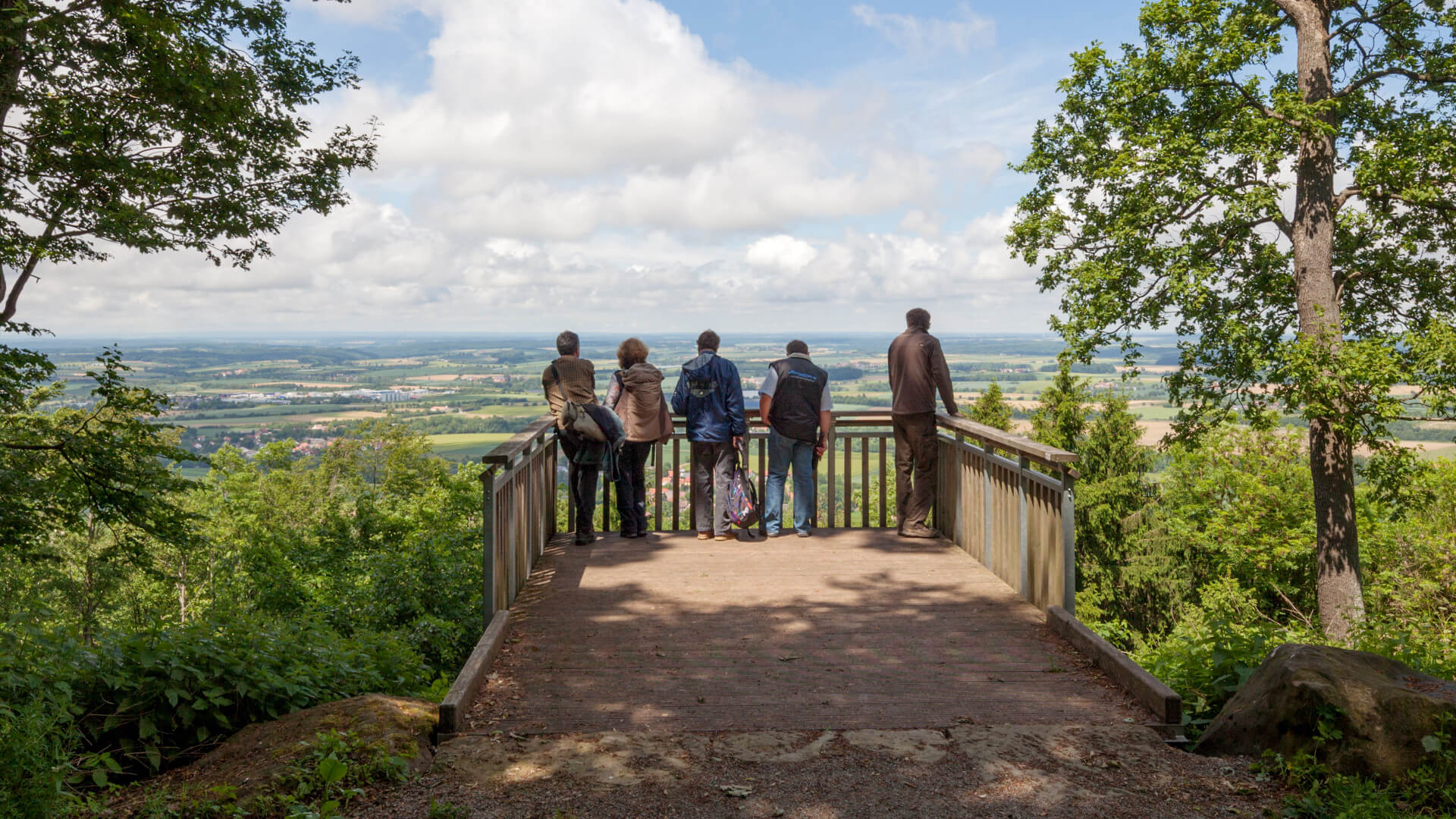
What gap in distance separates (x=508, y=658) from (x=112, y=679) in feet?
5.86

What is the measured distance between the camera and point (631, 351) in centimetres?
732

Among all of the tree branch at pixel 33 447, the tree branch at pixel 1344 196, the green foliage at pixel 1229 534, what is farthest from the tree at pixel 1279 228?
the tree branch at pixel 33 447

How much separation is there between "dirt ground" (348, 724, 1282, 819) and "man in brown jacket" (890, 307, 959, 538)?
373 centimetres

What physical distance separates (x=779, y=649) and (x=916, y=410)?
2978 millimetres

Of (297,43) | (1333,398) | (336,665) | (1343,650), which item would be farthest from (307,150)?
(1333,398)

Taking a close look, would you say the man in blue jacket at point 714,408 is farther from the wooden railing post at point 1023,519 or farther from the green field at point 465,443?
the green field at point 465,443

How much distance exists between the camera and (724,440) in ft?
24.2

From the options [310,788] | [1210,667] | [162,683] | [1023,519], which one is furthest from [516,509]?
[1210,667]

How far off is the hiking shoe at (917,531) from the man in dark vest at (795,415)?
3.01 feet

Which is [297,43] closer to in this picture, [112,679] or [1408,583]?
[112,679]

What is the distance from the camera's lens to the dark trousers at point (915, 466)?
7.32 metres

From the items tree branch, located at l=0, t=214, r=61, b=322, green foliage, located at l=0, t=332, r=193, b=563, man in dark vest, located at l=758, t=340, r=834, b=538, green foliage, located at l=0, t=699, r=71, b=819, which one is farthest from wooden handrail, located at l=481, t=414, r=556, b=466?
tree branch, located at l=0, t=214, r=61, b=322

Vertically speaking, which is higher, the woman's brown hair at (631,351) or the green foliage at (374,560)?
the woman's brown hair at (631,351)

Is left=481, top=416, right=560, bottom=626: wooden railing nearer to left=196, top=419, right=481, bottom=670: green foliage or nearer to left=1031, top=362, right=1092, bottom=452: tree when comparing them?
left=196, top=419, right=481, bottom=670: green foliage
